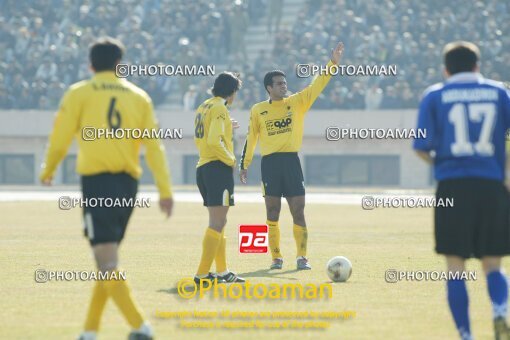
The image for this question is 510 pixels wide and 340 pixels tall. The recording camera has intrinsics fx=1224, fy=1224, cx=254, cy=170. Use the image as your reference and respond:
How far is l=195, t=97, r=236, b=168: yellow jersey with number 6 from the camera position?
13664 millimetres

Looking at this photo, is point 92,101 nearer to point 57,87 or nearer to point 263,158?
point 263,158

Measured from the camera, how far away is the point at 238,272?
15297mm

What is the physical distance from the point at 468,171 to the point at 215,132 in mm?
4731

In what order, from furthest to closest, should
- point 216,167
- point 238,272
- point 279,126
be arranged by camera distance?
point 279,126 < point 238,272 < point 216,167

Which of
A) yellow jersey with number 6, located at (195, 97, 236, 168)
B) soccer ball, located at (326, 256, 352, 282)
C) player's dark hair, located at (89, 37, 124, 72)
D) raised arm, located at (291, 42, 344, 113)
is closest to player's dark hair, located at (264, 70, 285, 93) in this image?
raised arm, located at (291, 42, 344, 113)

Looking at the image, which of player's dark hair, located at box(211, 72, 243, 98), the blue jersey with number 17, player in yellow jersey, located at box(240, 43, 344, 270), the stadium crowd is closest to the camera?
the blue jersey with number 17

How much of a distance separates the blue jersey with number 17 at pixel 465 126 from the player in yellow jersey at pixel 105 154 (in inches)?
83.3

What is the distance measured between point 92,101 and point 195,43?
128 feet

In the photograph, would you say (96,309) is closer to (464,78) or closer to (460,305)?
(460,305)

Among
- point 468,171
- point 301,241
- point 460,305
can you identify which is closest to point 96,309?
point 460,305

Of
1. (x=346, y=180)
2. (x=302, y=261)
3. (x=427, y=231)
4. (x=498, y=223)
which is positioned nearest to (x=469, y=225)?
(x=498, y=223)

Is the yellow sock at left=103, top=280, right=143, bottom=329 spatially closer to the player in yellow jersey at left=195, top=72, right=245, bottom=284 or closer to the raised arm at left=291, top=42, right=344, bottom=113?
the player in yellow jersey at left=195, top=72, right=245, bottom=284

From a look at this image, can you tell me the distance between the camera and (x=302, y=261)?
15.9 meters

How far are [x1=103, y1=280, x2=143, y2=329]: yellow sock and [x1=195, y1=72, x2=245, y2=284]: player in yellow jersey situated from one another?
4.32 m
